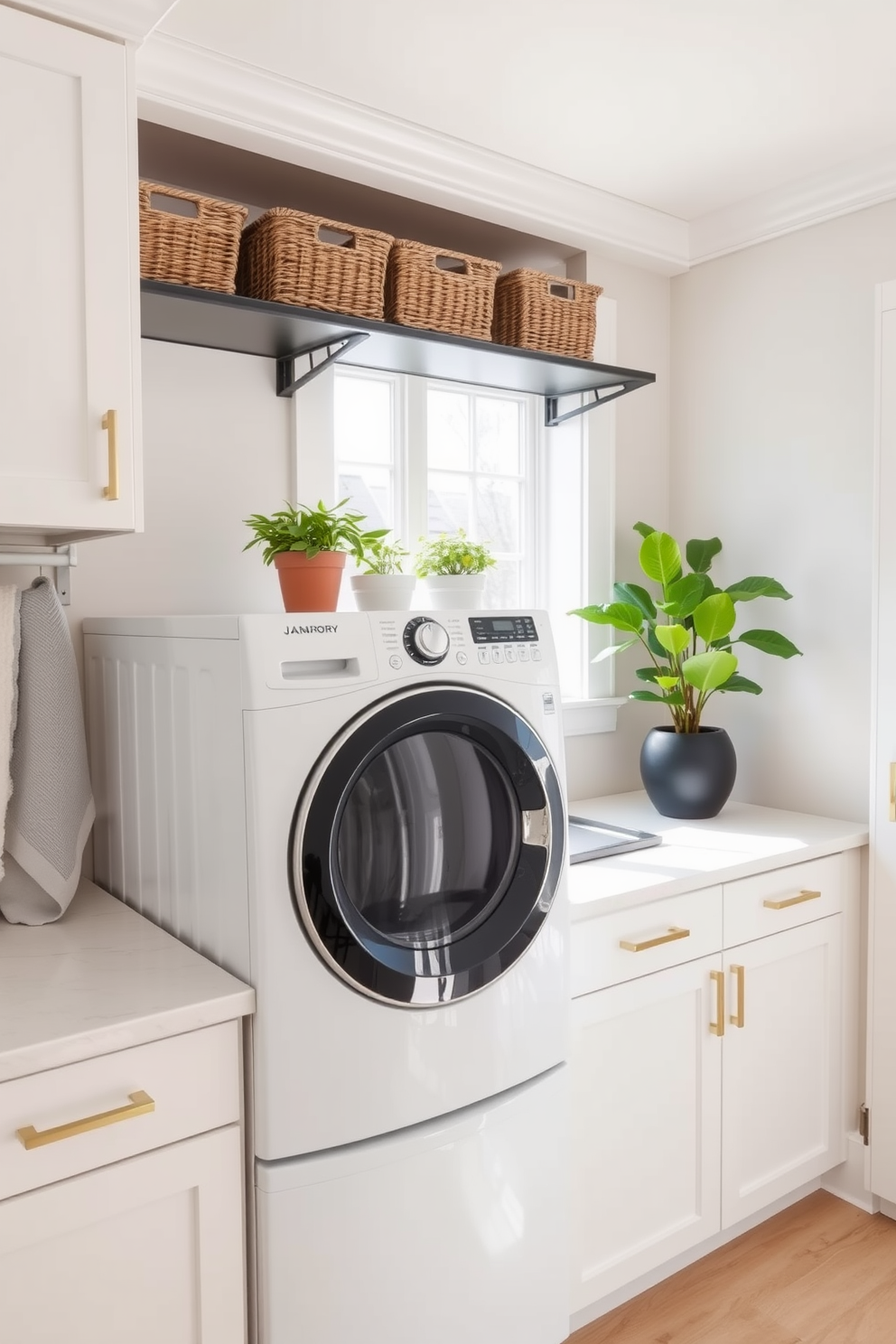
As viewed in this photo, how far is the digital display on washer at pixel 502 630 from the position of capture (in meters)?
1.63

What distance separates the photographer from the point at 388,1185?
1496mm

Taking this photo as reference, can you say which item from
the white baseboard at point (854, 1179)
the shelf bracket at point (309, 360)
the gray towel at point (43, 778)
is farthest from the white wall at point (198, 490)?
the white baseboard at point (854, 1179)

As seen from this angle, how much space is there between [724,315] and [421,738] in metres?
1.88

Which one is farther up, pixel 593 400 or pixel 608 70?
pixel 608 70

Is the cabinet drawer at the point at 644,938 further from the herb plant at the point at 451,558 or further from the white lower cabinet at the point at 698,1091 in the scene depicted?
the herb plant at the point at 451,558

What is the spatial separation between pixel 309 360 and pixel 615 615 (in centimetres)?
97

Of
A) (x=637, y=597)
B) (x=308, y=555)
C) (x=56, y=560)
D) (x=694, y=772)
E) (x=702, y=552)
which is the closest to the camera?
(x=56, y=560)

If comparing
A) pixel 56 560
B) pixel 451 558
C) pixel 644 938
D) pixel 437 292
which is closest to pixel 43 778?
pixel 56 560

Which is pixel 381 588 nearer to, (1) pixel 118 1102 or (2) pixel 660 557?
(2) pixel 660 557

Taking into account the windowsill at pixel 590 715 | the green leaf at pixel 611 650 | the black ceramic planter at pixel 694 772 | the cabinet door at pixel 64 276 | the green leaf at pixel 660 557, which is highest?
the cabinet door at pixel 64 276

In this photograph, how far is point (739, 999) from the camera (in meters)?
2.17

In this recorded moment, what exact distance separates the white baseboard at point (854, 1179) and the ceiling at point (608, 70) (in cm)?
233

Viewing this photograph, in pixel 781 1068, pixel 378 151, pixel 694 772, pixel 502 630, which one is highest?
pixel 378 151

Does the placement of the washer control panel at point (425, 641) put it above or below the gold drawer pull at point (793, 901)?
above
